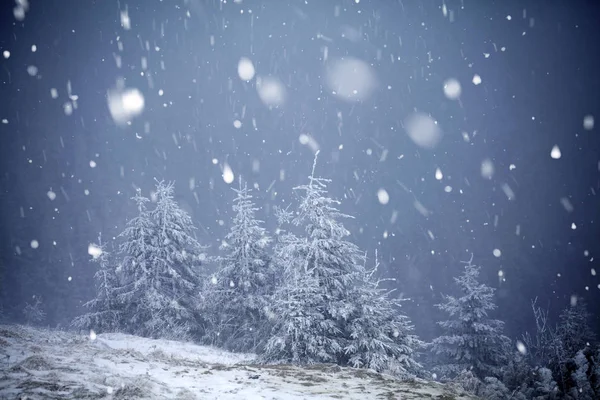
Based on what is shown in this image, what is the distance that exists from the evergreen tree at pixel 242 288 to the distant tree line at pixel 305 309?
6 cm

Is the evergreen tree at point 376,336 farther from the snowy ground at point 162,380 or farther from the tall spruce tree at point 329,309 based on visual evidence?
the snowy ground at point 162,380

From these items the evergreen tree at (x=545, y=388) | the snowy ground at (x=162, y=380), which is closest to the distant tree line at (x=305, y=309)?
the evergreen tree at (x=545, y=388)

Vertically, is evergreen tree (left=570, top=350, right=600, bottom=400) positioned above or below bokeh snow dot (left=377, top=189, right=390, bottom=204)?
below

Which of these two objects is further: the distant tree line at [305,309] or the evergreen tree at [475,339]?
the evergreen tree at [475,339]

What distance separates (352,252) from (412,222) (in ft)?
452

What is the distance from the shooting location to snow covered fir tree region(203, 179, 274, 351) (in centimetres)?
1814

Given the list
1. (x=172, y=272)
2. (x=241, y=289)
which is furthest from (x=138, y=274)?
(x=241, y=289)

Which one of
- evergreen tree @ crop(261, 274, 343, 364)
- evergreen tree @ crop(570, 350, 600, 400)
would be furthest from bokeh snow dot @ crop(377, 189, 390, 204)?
evergreen tree @ crop(570, 350, 600, 400)

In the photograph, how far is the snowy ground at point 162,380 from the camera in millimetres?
5738

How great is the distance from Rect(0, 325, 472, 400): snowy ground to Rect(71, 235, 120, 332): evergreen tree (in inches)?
471

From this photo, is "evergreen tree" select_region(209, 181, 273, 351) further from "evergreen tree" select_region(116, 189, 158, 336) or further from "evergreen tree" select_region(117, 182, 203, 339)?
"evergreen tree" select_region(116, 189, 158, 336)

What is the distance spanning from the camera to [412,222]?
144m

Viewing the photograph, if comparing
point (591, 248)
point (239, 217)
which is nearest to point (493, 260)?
point (591, 248)

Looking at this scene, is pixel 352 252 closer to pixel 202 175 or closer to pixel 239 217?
pixel 239 217
